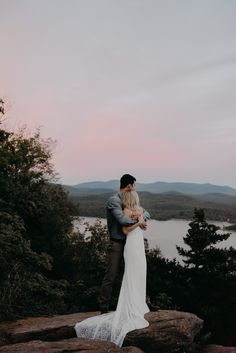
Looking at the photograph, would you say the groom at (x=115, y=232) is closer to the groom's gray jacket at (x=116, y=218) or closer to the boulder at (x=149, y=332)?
the groom's gray jacket at (x=116, y=218)

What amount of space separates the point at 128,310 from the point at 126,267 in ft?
3.42

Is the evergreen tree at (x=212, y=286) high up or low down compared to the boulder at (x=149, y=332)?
down

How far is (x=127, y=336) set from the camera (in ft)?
34.1

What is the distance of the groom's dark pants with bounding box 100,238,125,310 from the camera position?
11.0 m

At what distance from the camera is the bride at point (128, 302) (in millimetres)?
10477

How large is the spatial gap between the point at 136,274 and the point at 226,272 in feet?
75.0

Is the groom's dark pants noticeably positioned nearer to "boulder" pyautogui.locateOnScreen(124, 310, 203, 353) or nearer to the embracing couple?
A: the embracing couple

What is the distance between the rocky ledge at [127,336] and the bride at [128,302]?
243 millimetres

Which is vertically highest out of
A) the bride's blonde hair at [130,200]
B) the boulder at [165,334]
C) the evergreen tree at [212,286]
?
the bride's blonde hair at [130,200]

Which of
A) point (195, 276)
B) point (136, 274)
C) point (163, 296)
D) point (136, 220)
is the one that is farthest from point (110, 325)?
point (195, 276)

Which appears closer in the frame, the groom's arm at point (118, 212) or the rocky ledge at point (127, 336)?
the rocky ledge at point (127, 336)

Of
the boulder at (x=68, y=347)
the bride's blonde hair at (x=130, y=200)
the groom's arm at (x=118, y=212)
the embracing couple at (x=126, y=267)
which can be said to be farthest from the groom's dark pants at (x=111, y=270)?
the boulder at (x=68, y=347)

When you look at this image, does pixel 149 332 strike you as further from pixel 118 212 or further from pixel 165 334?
pixel 118 212

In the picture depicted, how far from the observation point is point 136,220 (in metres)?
11.1
